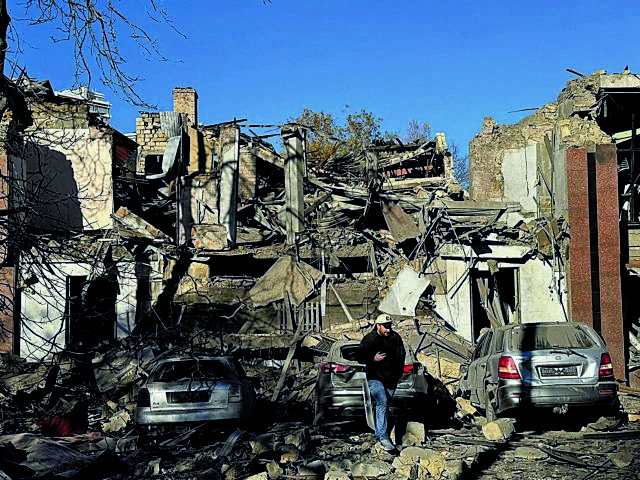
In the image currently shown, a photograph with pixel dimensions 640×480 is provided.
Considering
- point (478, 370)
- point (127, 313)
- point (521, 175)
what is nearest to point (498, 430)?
point (478, 370)

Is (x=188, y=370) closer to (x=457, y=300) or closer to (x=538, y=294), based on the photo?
(x=457, y=300)

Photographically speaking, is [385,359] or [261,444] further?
[385,359]

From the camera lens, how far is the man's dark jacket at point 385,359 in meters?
10.4

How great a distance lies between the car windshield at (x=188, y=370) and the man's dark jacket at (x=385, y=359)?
2793 millimetres

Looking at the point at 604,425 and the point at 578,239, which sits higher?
the point at 578,239

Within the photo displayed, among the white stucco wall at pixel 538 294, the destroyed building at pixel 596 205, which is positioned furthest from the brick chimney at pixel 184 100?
the white stucco wall at pixel 538 294

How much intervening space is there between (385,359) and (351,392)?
6.33 ft

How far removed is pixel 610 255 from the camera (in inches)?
769

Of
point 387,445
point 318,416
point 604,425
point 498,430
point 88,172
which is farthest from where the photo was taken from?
point 88,172

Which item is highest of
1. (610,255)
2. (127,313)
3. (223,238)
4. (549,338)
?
(223,238)

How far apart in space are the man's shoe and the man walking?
0.04 meters

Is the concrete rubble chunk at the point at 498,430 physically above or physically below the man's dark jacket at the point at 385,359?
below

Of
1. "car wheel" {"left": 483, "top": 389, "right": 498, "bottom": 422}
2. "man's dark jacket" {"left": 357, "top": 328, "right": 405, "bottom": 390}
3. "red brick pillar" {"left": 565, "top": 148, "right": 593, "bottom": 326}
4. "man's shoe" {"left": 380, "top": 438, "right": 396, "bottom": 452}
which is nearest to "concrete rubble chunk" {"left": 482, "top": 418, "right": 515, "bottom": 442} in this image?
"car wheel" {"left": 483, "top": 389, "right": 498, "bottom": 422}

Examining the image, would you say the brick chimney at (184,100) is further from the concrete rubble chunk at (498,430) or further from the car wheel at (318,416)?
the concrete rubble chunk at (498,430)
